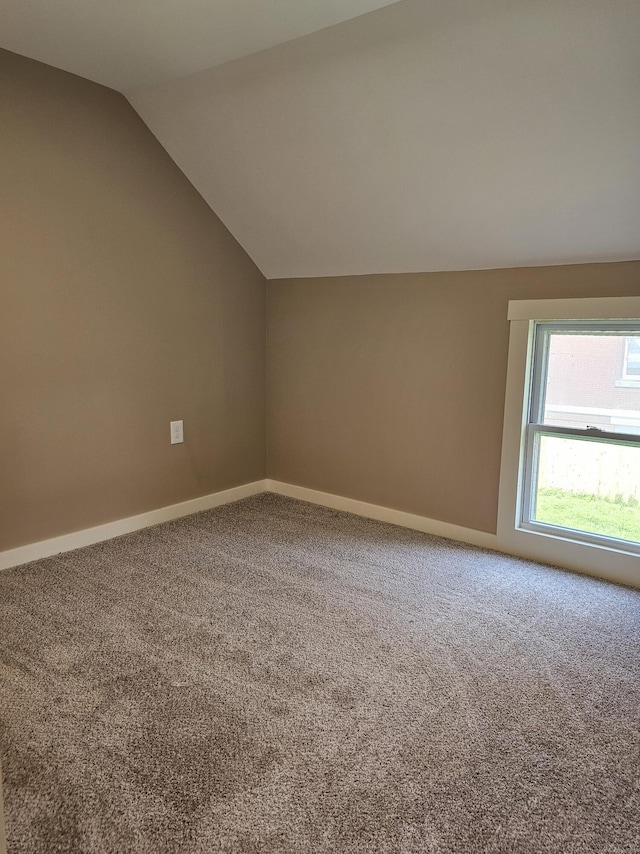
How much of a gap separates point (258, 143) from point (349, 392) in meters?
1.29

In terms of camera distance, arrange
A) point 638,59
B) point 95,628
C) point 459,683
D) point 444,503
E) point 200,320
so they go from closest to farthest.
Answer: point 638,59 < point 459,683 < point 95,628 < point 444,503 < point 200,320

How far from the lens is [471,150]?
2133 mm

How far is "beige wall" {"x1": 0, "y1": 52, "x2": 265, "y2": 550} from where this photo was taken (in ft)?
7.85

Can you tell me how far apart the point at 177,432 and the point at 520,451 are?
1.69 metres

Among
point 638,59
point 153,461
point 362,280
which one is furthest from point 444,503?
point 638,59

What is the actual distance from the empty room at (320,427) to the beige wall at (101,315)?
1 cm

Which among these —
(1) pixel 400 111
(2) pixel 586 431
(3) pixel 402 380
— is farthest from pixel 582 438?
(1) pixel 400 111

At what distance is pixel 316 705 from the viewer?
165 centimetres

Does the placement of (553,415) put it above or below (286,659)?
above

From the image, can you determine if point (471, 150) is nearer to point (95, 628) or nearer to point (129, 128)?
point (129, 128)

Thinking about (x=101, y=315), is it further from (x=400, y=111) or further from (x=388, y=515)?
(x=388, y=515)

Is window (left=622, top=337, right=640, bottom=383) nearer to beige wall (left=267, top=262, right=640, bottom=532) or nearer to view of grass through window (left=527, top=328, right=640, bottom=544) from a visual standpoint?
view of grass through window (left=527, top=328, right=640, bottom=544)

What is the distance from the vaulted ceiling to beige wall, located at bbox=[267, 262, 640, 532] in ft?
0.42

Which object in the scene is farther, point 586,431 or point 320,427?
point 320,427
